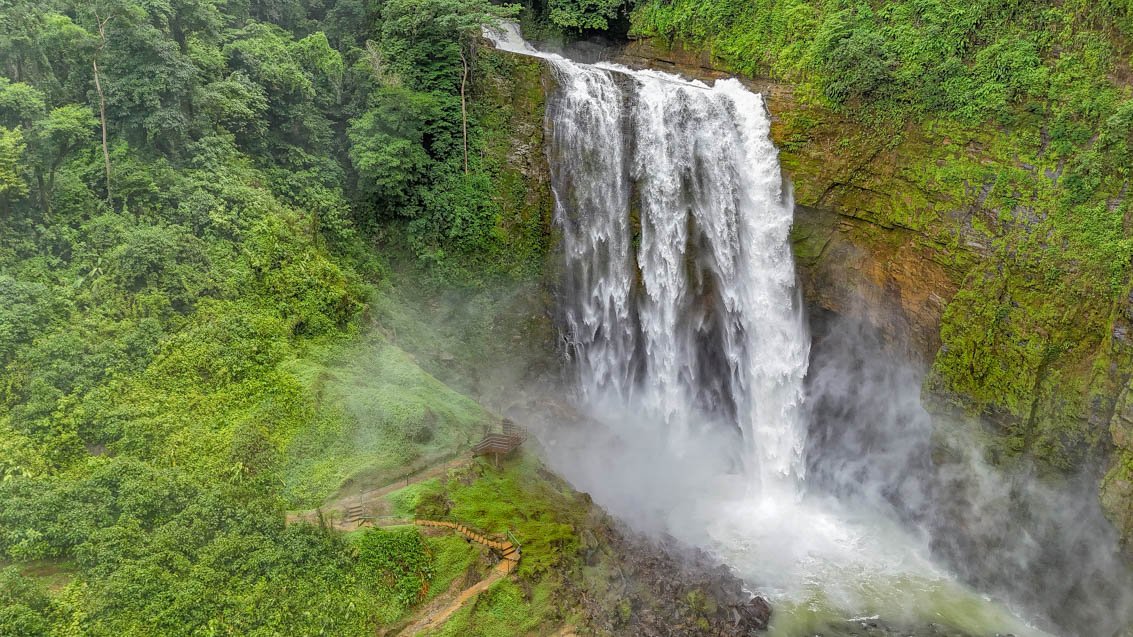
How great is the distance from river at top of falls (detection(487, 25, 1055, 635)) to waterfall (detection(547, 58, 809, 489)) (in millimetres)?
46

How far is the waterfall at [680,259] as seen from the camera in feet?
75.9

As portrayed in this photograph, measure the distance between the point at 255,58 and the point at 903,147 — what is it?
20.5 metres

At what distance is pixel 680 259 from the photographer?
78.4 feet

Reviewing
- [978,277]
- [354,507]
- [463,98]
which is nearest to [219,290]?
[354,507]

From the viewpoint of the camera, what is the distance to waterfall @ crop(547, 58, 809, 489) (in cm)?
2314

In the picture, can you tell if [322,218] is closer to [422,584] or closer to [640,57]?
[422,584]

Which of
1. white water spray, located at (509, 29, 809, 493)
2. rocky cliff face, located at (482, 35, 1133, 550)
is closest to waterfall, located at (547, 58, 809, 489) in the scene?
white water spray, located at (509, 29, 809, 493)

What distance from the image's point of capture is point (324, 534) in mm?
13938

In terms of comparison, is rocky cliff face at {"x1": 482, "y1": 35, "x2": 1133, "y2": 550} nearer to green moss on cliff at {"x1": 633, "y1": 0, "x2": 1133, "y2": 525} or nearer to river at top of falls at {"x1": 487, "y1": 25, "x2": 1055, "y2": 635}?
green moss on cliff at {"x1": 633, "y1": 0, "x2": 1133, "y2": 525}

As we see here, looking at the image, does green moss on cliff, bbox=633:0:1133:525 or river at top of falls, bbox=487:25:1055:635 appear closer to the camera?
green moss on cliff, bbox=633:0:1133:525

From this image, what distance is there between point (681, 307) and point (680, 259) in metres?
1.72

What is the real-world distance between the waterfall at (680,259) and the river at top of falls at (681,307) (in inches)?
1.8

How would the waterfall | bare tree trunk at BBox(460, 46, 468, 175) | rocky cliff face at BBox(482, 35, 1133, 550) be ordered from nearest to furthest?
rocky cliff face at BBox(482, 35, 1133, 550)
the waterfall
bare tree trunk at BBox(460, 46, 468, 175)

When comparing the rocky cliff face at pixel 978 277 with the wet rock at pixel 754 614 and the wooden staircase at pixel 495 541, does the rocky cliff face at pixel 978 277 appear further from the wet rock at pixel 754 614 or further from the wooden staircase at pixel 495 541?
the wooden staircase at pixel 495 541
